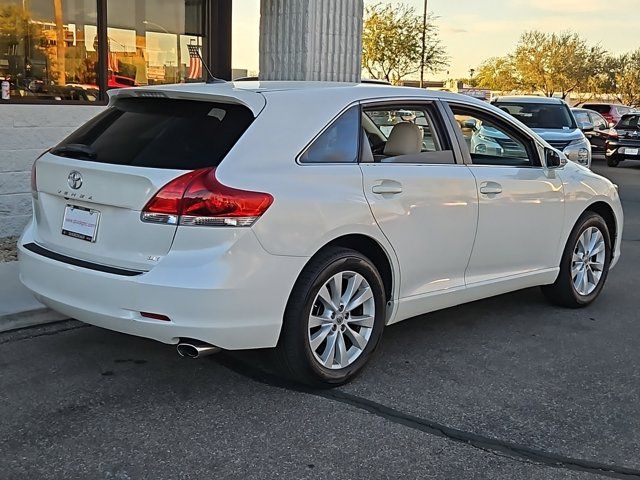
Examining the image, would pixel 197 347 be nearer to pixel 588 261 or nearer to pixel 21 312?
pixel 21 312

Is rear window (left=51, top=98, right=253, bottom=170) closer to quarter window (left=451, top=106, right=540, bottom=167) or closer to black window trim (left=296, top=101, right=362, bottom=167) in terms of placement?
black window trim (left=296, top=101, right=362, bottom=167)

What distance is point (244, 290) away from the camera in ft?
12.4

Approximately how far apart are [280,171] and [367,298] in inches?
36.9

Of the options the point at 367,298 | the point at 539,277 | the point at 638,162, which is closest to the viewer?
the point at 367,298

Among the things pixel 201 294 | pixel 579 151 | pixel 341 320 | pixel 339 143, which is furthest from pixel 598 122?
pixel 201 294

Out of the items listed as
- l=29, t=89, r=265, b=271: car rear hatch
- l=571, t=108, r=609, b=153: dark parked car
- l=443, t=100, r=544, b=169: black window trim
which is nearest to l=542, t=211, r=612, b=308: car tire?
l=443, t=100, r=544, b=169: black window trim

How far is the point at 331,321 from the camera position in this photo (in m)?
4.27

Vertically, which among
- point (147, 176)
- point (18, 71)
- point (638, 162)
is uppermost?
point (18, 71)

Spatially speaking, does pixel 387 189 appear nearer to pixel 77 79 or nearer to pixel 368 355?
pixel 368 355

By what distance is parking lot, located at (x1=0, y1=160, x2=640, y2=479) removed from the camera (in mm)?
3465

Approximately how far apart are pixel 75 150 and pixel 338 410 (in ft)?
6.65

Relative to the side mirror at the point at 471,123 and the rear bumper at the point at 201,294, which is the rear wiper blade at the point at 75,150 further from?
the side mirror at the point at 471,123

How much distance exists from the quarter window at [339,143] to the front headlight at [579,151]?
8863mm

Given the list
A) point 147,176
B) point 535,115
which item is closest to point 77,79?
point 147,176
